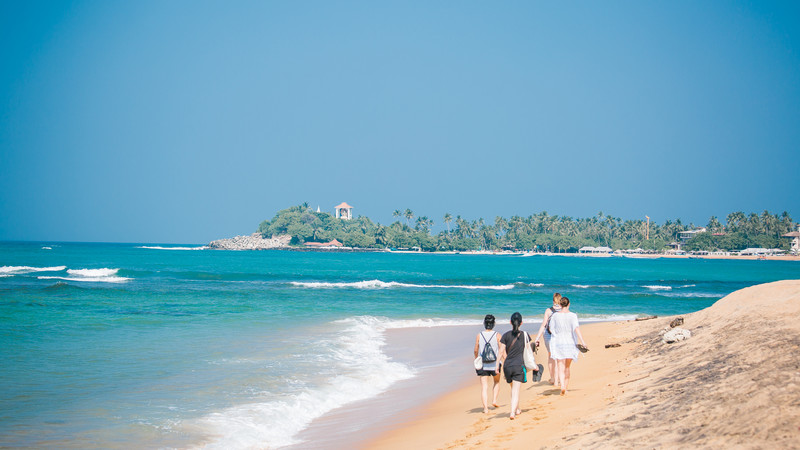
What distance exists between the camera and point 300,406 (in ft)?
33.1

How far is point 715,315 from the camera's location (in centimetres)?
1223

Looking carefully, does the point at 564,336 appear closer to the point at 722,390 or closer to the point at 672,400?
the point at 672,400

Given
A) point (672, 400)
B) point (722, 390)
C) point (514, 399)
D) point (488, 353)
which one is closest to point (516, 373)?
point (514, 399)

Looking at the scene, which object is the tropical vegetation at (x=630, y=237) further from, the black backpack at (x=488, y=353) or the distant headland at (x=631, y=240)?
the black backpack at (x=488, y=353)

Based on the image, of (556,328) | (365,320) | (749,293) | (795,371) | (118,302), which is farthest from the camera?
(118,302)

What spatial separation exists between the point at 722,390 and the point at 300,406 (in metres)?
6.81

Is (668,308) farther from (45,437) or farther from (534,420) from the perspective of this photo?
(45,437)

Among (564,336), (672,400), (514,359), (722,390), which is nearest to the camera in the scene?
(722,390)

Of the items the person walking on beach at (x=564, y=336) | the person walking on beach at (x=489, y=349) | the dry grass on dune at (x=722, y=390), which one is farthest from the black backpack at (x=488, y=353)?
the dry grass on dune at (x=722, y=390)

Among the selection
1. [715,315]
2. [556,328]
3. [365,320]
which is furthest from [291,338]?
[715,315]

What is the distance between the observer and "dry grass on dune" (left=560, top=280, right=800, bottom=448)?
5.39 m

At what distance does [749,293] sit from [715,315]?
2.94ft

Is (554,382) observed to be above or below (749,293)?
below

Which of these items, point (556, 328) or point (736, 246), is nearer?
point (556, 328)
